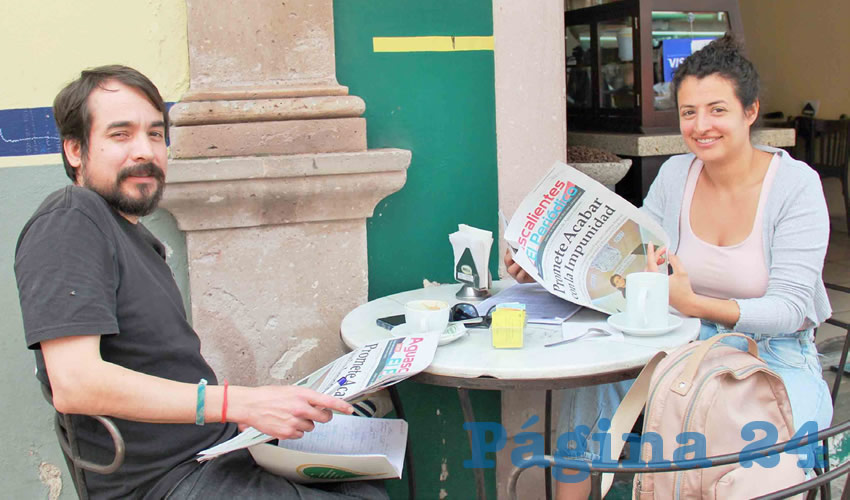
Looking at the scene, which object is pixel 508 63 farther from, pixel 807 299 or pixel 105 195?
pixel 105 195

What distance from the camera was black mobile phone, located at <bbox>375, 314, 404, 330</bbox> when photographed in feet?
6.88

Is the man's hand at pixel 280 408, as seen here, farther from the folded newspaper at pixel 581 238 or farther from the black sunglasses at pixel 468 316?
the folded newspaper at pixel 581 238

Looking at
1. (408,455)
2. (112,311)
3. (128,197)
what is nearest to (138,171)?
(128,197)

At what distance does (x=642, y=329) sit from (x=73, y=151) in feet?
4.47

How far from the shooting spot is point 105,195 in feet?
5.64

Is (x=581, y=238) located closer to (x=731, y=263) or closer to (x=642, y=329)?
(x=642, y=329)

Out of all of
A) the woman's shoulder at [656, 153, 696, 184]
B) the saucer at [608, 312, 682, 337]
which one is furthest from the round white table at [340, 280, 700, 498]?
the woman's shoulder at [656, 153, 696, 184]

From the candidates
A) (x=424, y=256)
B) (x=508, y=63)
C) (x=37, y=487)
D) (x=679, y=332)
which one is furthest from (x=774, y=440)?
(x=37, y=487)

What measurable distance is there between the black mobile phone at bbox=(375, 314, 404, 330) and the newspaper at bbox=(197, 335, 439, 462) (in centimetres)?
18

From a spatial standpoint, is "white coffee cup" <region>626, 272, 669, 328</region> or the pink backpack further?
"white coffee cup" <region>626, 272, 669, 328</region>

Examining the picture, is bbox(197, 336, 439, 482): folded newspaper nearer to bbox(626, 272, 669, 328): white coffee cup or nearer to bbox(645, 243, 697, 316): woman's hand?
bbox(626, 272, 669, 328): white coffee cup

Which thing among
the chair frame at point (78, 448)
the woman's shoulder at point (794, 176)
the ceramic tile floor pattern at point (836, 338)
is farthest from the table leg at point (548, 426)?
the chair frame at point (78, 448)

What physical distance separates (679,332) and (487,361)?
0.51 m

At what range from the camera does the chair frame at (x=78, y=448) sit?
153 cm
